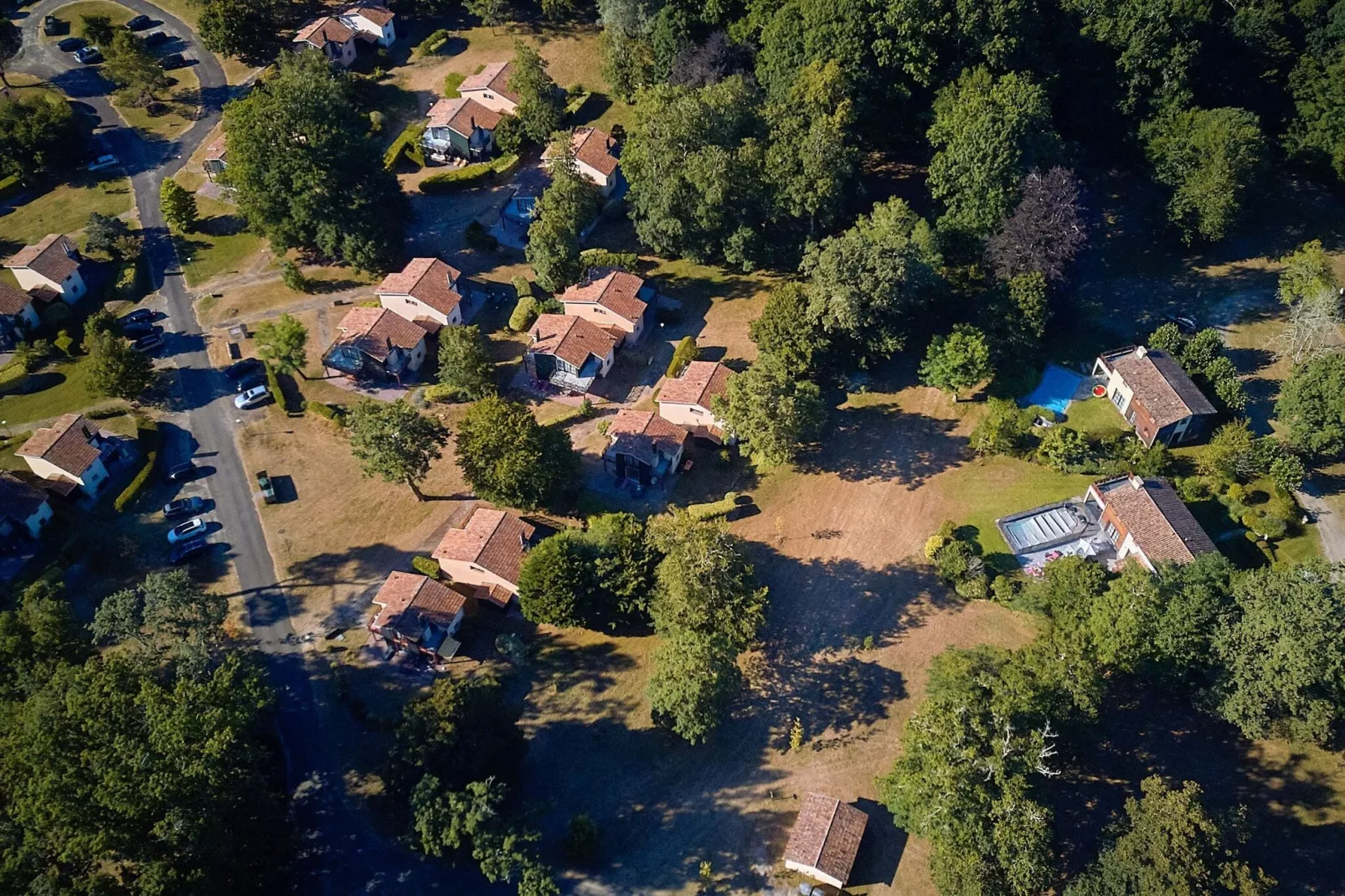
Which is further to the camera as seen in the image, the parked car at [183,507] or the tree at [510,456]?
the parked car at [183,507]

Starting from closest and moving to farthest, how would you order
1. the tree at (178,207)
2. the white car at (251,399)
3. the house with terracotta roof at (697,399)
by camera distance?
the house with terracotta roof at (697,399)
the white car at (251,399)
the tree at (178,207)

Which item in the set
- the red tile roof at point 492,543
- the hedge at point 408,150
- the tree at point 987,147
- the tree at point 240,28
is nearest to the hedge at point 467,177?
the hedge at point 408,150

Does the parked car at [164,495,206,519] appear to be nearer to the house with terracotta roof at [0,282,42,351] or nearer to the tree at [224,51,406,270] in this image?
the house with terracotta roof at [0,282,42,351]

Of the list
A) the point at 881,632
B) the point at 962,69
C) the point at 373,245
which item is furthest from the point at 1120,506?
the point at 373,245

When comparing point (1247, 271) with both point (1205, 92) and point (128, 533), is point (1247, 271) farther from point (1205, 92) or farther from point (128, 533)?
point (128, 533)

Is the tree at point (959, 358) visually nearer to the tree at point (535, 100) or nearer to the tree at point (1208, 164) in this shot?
the tree at point (1208, 164)

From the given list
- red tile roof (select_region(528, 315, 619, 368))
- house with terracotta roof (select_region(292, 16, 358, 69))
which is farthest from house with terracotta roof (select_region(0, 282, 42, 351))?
red tile roof (select_region(528, 315, 619, 368))
